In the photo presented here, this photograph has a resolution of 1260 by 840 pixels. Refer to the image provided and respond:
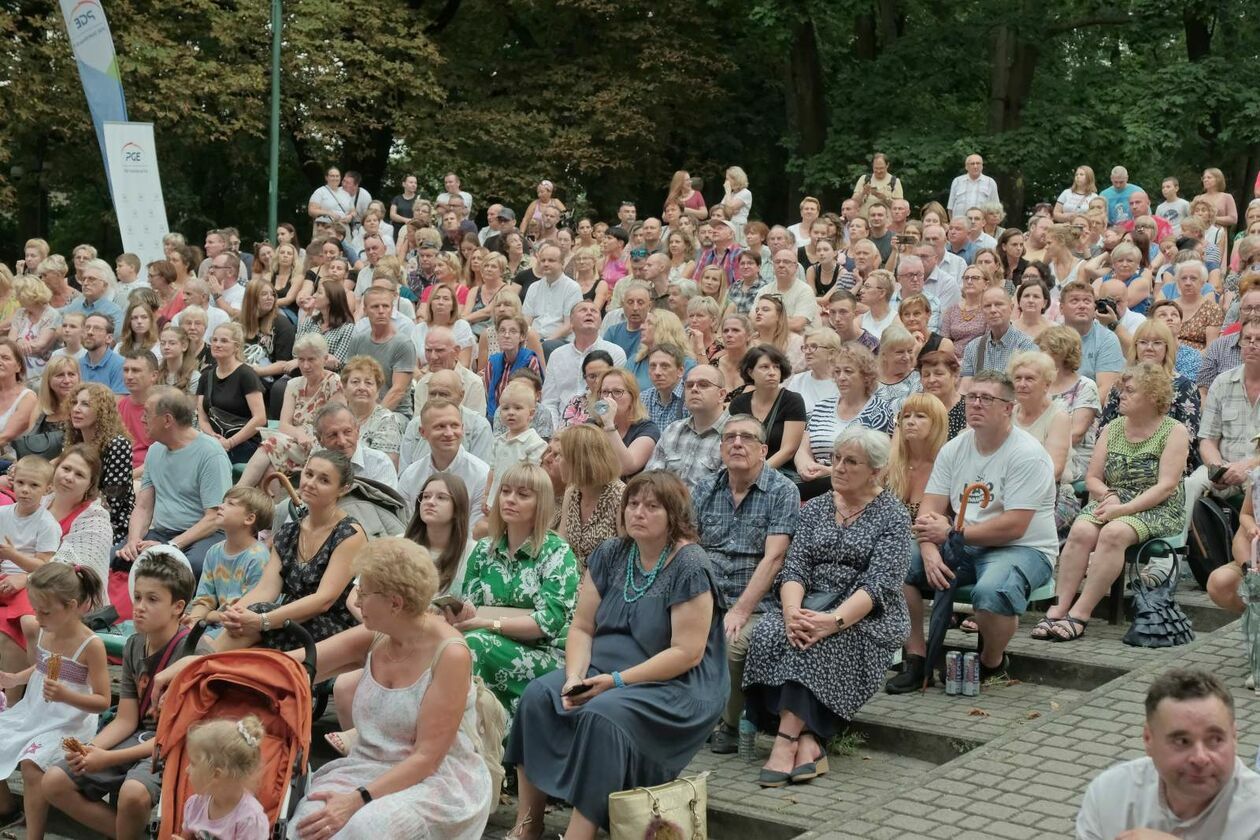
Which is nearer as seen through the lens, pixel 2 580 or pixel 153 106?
pixel 2 580

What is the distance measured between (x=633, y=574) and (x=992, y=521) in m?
2.05

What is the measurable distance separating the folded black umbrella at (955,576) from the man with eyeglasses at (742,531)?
0.83 m

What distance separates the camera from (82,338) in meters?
11.2

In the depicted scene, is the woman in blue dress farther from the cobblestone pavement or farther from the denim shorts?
the denim shorts

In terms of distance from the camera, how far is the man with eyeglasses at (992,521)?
737 centimetres

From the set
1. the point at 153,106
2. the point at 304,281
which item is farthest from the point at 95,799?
the point at 153,106

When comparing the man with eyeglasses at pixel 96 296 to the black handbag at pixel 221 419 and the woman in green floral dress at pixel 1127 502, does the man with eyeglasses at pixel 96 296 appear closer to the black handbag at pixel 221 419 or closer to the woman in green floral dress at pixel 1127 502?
the black handbag at pixel 221 419

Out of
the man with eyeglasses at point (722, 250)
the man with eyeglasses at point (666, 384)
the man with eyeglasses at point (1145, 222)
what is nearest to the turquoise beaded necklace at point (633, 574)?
the man with eyeglasses at point (666, 384)

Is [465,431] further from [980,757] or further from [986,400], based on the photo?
[980,757]

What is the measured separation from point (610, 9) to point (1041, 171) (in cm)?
744

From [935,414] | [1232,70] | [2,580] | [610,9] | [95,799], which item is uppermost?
[610,9]

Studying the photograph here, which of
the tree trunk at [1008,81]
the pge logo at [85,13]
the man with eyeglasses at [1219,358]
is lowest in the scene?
the man with eyeglasses at [1219,358]

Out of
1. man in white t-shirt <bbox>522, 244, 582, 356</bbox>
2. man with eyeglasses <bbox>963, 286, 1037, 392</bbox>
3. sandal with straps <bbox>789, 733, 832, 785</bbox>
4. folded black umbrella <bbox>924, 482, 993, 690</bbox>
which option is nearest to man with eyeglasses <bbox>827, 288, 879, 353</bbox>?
man with eyeglasses <bbox>963, 286, 1037, 392</bbox>

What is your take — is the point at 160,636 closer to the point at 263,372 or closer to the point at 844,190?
the point at 263,372
